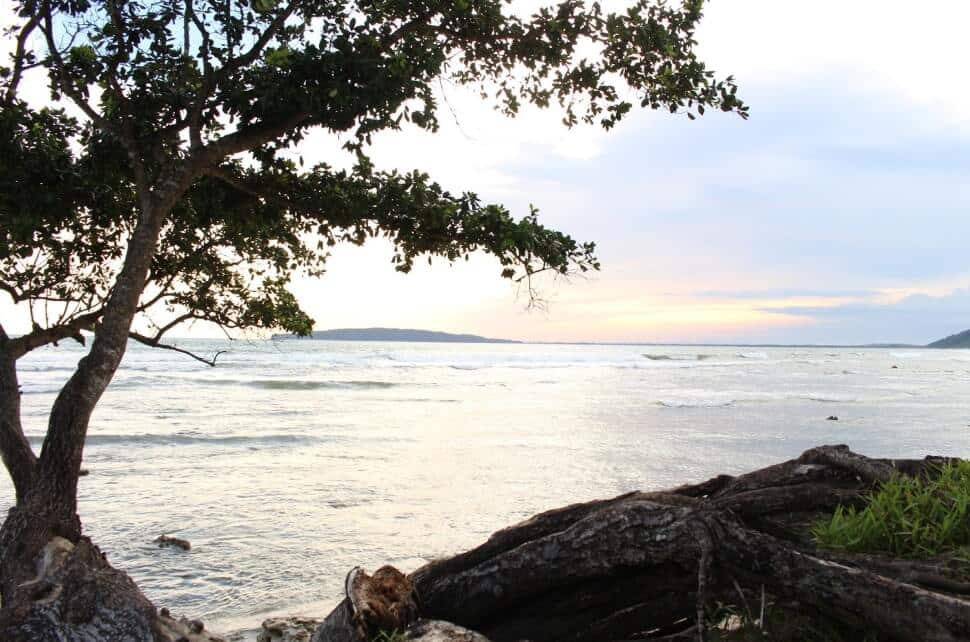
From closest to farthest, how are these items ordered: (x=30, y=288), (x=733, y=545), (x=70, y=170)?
1. (x=733, y=545)
2. (x=70, y=170)
3. (x=30, y=288)

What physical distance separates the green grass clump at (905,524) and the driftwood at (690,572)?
23cm

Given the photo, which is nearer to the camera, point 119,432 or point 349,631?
point 349,631

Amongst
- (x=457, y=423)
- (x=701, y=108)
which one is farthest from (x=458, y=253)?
(x=457, y=423)

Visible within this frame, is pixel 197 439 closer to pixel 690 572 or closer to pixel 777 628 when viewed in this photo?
pixel 690 572

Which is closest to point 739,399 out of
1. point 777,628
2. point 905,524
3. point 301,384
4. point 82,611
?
point 301,384

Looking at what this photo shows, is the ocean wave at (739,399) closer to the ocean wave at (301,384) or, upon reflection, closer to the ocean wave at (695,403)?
the ocean wave at (695,403)

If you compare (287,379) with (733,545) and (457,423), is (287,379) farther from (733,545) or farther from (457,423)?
(733,545)

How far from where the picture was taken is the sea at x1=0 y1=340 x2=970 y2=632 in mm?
9031

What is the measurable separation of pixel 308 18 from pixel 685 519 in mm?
5793

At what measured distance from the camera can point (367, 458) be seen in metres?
16.4

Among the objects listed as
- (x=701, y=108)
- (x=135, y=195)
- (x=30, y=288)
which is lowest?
(x=30, y=288)

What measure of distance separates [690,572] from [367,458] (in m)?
12.8

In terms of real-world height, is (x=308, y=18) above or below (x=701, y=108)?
above

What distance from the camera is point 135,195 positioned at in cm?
820
